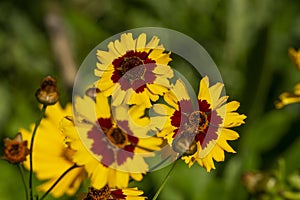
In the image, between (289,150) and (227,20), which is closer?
(289,150)

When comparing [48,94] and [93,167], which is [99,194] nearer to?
[93,167]

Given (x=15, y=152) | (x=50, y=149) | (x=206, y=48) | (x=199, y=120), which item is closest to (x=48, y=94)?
(x=15, y=152)

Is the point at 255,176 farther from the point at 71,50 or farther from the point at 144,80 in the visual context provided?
the point at 71,50

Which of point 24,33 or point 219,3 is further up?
point 219,3

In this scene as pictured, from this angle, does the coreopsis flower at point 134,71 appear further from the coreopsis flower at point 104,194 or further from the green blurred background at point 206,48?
the green blurred background at point 206,48

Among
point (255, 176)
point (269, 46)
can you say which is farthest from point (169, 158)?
point (269, 46)

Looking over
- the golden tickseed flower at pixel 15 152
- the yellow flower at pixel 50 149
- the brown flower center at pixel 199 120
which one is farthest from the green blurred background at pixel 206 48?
the brown flower center at pixel 199 120

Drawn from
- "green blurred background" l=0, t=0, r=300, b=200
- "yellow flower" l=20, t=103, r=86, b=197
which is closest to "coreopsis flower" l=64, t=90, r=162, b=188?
"yellow flower" l=20, t=103, r=86, b=197
